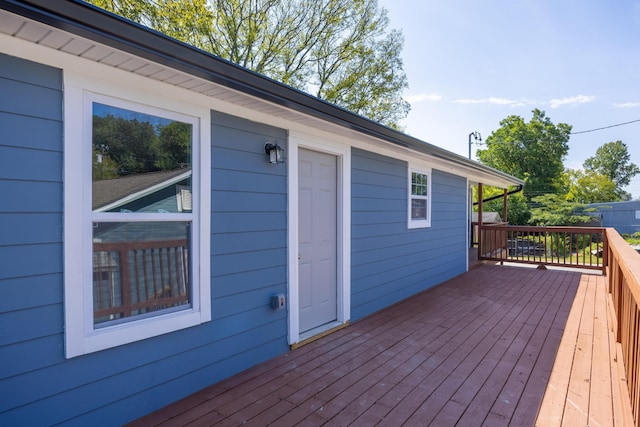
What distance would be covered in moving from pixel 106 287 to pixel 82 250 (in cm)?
27

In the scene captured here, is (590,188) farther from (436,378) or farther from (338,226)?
(436,378)

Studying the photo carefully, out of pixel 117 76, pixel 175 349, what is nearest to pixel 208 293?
pixel 175 349

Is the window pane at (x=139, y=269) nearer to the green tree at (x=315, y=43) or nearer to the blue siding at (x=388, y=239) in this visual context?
the blue siding at (x=388, y=239)

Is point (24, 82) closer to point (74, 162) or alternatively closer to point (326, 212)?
point (74, 162)

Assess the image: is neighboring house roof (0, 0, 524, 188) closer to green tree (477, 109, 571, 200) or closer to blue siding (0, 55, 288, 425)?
blue siding (0, 55, 288, 425)

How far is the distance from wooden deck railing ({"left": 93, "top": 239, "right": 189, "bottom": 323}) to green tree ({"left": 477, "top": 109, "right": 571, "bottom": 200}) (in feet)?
91.7

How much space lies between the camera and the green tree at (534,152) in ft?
85.6

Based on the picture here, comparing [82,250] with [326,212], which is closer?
[82,250]

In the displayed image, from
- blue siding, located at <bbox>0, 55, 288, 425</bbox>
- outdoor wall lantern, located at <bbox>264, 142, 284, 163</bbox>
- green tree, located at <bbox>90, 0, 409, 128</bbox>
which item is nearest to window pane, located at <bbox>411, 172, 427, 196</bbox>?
outdoor wall lantern, located at <bbox>264, 142, 284, 163</bbox>

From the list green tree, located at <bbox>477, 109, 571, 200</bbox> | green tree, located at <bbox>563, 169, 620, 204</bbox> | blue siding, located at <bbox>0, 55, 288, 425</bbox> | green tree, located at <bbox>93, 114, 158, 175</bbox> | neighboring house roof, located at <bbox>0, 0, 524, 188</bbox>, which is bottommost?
blue siding, located at <bbox>0, 55, 288, 425</bbox>

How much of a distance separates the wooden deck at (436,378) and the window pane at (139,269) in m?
0.70

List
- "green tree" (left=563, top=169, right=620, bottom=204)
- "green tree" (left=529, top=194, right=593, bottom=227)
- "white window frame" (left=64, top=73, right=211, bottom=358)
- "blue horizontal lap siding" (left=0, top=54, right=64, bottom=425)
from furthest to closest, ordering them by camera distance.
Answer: "green tree" (left=563, top=169, right=620, bottom=204) → "green tree" (left=529, top=194, right=593, bottom=227) → "white window frame" (left=64, top=73, right=211, bottom=358) → "blue horizontal lap siding" (left=0, top=54, right=64, bottom=425)

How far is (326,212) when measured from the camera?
12.7ft

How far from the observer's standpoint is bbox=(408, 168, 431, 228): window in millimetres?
5498
